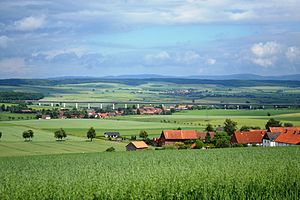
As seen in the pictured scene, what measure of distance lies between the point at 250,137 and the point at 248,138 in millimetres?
730

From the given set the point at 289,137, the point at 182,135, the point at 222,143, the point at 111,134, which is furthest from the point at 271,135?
the point at 111,134

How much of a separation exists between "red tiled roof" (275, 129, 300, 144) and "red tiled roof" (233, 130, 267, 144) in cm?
358

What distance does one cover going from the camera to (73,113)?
121625mm

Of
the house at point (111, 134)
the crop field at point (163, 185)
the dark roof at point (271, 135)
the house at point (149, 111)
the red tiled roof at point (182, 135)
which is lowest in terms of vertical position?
the house at point (149, 111)

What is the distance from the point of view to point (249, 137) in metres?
65.2

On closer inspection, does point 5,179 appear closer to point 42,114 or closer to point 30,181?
point 30,181

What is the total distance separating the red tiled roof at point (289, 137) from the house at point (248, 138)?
11.2 feet

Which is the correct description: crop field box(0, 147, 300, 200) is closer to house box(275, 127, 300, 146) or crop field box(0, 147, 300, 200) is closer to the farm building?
house box(275, 127, 300, 146)

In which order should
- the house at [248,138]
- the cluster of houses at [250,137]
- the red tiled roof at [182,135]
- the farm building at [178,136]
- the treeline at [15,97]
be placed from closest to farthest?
the cluster of houses at [250,137] < the house at [248,138] < the farm building at [178,136] < the red tiled roof at [182,135] < the treeline at [15,97]

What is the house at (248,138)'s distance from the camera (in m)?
63.7

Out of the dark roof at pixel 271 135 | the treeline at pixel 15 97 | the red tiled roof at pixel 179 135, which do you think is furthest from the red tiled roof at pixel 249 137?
the treeline at pixel 15 97

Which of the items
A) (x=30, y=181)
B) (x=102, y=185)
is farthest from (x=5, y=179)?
(x=102, y=185)

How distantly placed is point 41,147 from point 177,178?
1503 inches

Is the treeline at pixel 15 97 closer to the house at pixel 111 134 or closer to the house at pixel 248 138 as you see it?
the house at pixel 111 134
